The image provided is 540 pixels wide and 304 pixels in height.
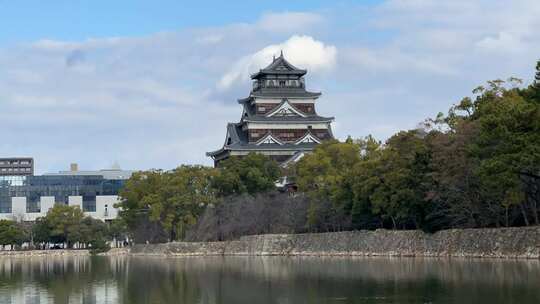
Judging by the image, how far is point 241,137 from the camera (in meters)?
81.8

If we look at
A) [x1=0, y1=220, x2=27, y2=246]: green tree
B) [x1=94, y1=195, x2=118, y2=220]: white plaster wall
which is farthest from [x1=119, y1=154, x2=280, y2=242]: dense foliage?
[x1=94, y1=195, x2=118, y2=220]: white plaster wall

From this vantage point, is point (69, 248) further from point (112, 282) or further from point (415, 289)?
point (415, 289)

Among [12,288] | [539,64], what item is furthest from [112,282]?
[539,64]

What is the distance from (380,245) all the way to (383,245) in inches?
16.6

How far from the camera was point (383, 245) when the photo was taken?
48938mm

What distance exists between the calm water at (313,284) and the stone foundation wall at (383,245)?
164 cm

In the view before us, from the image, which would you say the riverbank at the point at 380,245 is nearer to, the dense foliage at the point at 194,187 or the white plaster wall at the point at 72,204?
the dense foliage at the point at 194,187

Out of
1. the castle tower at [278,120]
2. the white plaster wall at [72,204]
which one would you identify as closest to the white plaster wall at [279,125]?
the castle tower at [278,120]

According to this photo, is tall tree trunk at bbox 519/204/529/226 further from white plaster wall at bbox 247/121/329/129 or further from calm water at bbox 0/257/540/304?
white plaster wall at bbox 247/121/329/129

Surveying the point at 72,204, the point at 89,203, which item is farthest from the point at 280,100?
the point at 89,203

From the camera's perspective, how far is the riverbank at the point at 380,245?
38.4m

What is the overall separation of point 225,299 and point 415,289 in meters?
5.56

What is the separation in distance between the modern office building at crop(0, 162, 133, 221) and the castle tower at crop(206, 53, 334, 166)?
111ft

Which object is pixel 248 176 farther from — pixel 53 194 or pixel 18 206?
pixel 18 206
